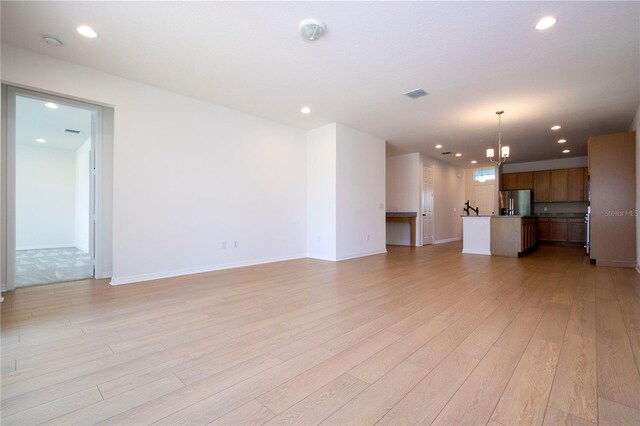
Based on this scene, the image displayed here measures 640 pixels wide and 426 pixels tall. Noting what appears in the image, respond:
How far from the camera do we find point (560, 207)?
919 cm

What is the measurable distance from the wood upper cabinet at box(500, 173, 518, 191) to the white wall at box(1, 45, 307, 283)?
7.93m

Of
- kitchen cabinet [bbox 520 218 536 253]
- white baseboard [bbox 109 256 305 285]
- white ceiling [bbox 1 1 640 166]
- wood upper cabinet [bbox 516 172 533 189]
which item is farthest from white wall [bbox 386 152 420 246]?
white baseboard [bbox 109 256 305 285]

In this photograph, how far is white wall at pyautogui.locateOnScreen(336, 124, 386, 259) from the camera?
586 centimetres

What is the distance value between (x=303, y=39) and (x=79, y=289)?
388 cm

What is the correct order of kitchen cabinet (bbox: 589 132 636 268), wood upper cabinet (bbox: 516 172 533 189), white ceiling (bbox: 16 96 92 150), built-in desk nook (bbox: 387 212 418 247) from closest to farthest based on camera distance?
kitchen cabinet (bbox: 589 132 636 268)
white ceiling (bbox: 16 96 92 150)
built-in desk nook (bbox: 387 212 418 247)
wood upper cabinet (bbox: 516 172 533 189)

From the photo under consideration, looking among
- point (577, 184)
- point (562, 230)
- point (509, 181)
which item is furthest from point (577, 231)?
point (509, 181)

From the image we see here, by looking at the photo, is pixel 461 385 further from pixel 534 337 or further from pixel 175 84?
pixel 175 84

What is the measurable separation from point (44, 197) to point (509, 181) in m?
14.0

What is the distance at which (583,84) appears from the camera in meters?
3.93

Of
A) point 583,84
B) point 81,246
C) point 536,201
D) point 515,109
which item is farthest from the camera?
point 536,201

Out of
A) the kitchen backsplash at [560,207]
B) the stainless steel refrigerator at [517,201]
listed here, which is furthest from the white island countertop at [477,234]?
the kitchen backsplash at [560,207]

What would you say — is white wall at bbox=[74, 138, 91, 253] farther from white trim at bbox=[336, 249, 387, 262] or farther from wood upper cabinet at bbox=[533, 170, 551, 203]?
wood upper cabinet at bbox=[533, 170, 551, 203]

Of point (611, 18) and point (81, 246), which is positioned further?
point (81, 246)

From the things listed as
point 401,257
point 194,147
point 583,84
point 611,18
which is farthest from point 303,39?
point 401,257
